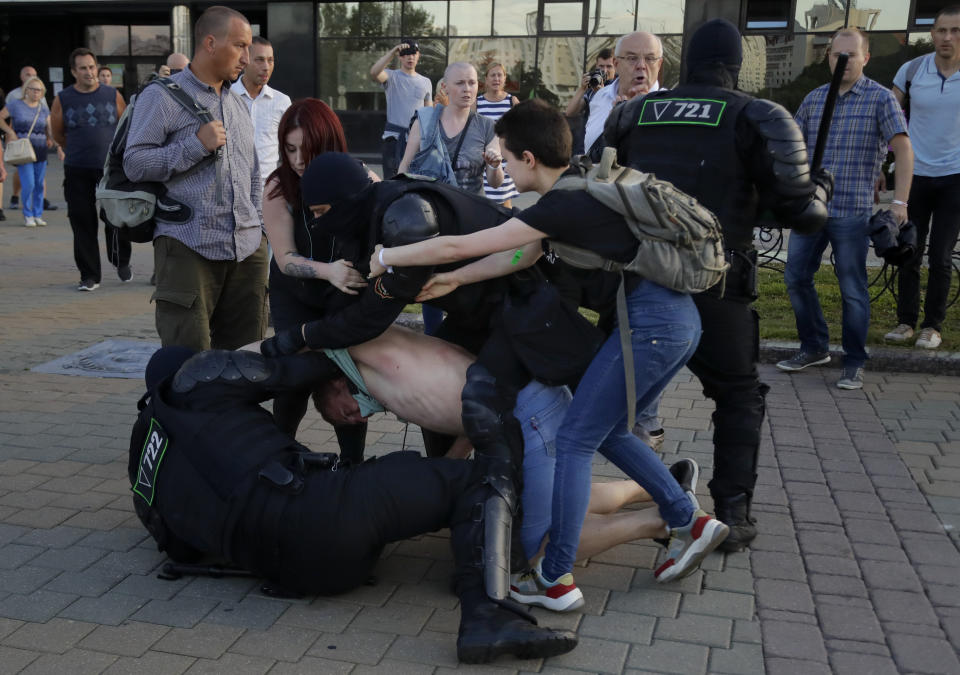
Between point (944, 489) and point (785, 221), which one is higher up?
point (785, 221)

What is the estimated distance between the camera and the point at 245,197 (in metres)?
4.77

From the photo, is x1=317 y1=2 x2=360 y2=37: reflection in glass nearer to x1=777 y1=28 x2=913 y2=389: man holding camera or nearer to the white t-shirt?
the white t-shirt

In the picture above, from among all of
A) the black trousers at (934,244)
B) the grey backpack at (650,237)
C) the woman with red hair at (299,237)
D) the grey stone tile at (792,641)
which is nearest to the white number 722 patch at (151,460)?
the woman with red hair at (299,237)

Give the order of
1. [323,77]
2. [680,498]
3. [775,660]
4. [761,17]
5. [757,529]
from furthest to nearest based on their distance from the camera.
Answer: [323,77]
[761,17]
[757,529]
[680,498]
[775,660]

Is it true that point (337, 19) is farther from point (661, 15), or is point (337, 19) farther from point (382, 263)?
point (382, 263)

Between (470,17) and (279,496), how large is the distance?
19.2m

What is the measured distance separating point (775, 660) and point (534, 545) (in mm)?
860

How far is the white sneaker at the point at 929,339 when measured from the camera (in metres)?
6.88

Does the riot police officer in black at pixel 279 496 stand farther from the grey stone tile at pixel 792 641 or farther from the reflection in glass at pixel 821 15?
the reflection in glass at pixel 821 15

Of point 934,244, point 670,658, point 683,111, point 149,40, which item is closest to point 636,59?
point 683,111

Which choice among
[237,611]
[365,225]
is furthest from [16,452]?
[365,225]

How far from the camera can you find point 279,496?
3.31 metres

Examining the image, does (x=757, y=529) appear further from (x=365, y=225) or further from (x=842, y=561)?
(x=365, y=225)

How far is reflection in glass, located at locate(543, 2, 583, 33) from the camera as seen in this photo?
67.1ft
